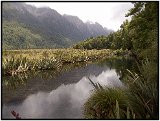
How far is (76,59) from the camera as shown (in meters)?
25.8

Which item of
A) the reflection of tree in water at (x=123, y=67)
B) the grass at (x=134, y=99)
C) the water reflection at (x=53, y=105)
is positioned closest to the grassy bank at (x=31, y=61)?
the water reflection at (x=53, y=105)

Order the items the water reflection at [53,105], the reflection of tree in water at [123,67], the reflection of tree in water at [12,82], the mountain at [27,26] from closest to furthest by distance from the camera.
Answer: the water reflection at [53,105] < the mountain at [27,26] < the reflection of tree in water at [12,82] < the reflection of tree in water at [123,67]

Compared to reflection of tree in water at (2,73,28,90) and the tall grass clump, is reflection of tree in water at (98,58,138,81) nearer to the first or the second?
reflection of tree in water at (2,73,28,90)

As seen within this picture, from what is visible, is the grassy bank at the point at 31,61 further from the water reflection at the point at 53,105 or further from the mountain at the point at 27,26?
the water reflection at the point at 53,105

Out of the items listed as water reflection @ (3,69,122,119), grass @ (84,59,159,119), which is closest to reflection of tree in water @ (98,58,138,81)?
water reflection @ (3,69,122,119)

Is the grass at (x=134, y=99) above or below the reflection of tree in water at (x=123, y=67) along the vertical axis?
below

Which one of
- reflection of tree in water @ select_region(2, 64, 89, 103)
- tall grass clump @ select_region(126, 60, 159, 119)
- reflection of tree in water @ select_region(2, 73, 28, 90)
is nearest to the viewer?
tall grass clump @ select_region(126, 60, 159, 119)

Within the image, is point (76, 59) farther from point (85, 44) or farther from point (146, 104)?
point (85, 44)

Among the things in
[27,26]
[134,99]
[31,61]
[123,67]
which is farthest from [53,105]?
[27,26]

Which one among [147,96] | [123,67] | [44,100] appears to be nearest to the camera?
[147,96]

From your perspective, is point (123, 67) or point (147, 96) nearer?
point (147, 96)

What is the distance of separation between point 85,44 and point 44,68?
41.8 metres

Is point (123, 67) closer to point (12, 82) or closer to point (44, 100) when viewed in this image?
point (12, 82)

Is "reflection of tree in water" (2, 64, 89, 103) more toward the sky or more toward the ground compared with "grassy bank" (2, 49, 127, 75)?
more toward the ground
